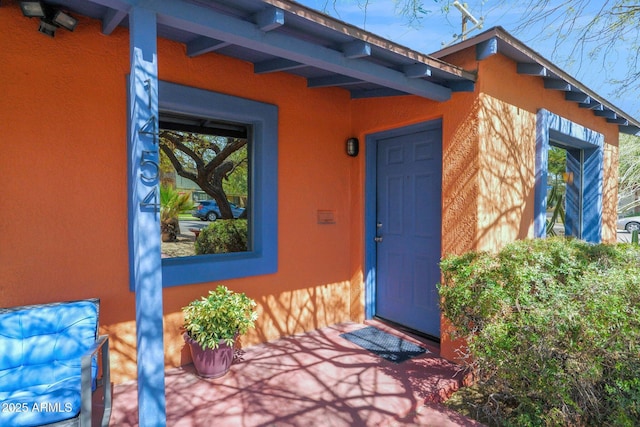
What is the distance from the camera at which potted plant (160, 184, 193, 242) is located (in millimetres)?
3957

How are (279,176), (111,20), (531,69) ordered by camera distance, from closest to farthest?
(111,20)
(531,69)
(279,176)

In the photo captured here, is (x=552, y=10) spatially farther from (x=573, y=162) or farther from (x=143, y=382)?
(x=143, y=382)

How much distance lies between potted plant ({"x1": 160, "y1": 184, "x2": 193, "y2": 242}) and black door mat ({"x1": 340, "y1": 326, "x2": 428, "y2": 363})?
248cm

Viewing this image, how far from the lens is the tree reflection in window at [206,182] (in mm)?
4035

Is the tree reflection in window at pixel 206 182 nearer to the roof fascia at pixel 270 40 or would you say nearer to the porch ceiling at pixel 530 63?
the roof fascia at pixel 270 40

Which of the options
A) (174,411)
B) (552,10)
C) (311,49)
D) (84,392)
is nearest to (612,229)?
(552,10)

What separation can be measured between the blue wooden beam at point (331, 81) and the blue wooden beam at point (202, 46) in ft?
4.50

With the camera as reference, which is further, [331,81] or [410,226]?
[410,226]

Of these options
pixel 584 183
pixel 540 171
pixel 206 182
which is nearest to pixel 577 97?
pixel 540 171

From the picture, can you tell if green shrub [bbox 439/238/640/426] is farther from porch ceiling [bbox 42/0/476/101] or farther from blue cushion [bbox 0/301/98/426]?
blue cushion [bbox 0/301/98/426]

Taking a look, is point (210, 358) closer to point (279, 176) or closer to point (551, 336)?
point (279, 176)

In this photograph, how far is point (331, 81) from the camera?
4406 mm

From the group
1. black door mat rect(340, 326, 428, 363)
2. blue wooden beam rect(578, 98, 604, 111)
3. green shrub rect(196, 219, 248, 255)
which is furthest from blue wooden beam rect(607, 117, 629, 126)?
green shrub rect(196, 219, 248, 255)

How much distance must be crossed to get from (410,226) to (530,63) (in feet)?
7.78
